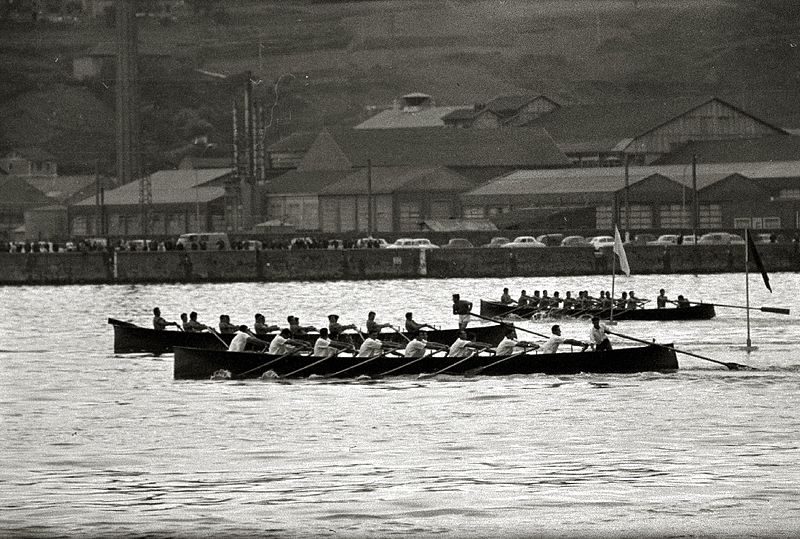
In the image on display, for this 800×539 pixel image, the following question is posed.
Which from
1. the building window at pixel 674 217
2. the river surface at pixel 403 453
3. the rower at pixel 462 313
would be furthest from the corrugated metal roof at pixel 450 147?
the rower at pixel 462 313

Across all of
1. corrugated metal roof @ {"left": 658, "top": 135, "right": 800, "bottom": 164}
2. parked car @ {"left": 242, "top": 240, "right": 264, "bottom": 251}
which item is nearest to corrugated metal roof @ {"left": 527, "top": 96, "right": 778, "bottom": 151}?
corrugated metal roof @ {"left": 658, "top": 135, "right": 800, "bottom": 164}

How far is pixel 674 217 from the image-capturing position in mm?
126188

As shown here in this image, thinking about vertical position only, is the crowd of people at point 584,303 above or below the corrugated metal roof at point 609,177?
below

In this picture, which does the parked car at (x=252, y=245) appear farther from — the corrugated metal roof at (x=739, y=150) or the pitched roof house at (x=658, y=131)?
the pitched roof house at (x=658, y=131)

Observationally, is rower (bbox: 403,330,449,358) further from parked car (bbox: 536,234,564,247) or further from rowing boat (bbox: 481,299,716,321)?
parked car (bbox: 536,234,564,247)

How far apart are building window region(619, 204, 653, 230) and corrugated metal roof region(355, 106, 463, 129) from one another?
5332 centimetres

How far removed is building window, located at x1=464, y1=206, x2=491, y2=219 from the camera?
5285 inches

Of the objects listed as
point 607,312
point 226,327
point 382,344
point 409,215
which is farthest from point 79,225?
point 382,344

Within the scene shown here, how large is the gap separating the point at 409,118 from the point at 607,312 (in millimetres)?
118785

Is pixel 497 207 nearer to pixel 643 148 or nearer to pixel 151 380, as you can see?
pixel 643 148

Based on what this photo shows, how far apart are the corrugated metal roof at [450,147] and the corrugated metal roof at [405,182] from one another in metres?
7.64

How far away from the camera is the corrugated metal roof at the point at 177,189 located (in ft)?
494

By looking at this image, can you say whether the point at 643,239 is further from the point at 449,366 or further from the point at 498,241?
the point at 449,366

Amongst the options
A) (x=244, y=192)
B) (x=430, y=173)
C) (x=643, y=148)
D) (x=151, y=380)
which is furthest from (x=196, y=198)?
(x=151, y=380)
